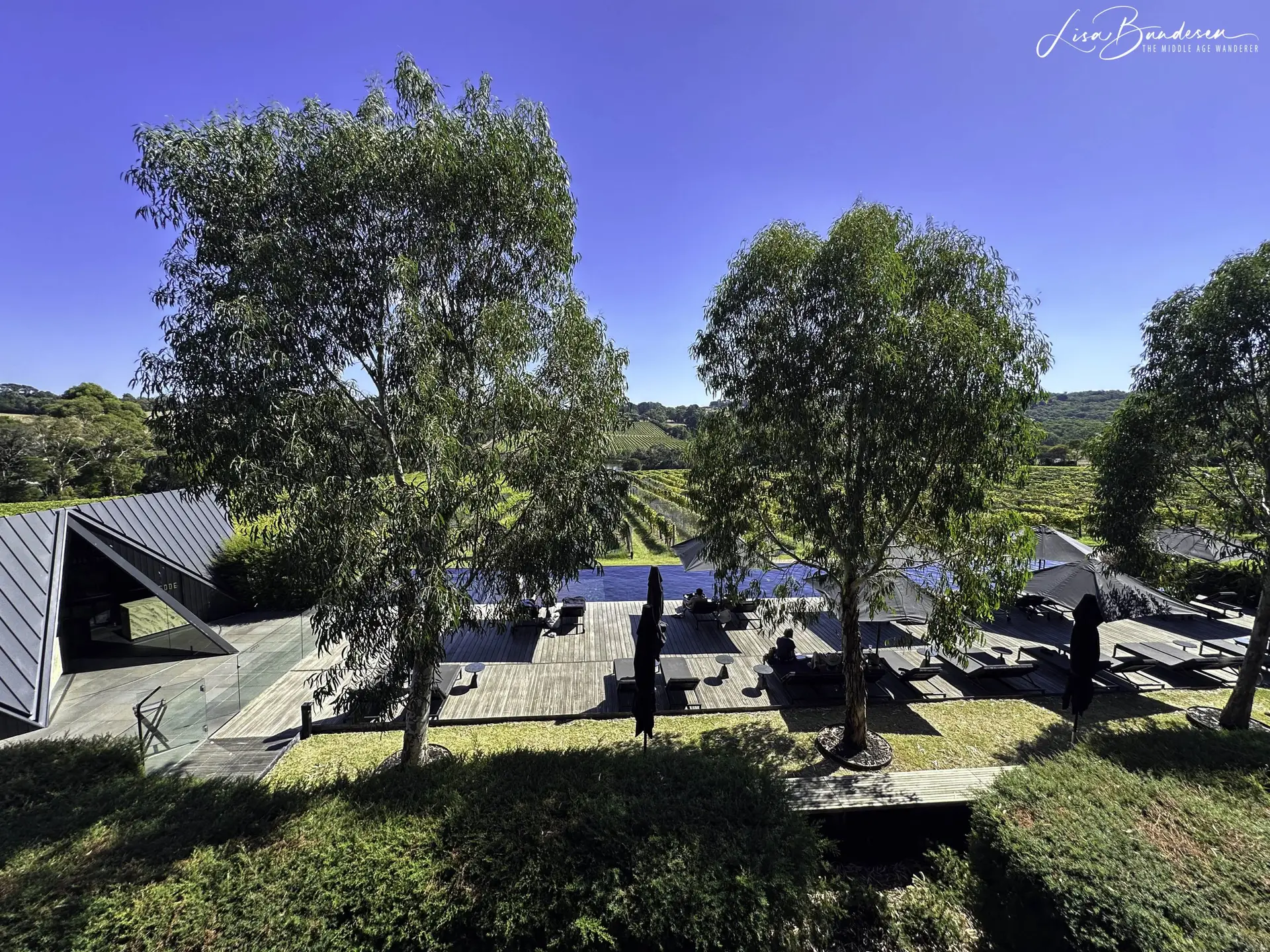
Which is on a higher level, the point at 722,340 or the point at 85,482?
the point at 722,340

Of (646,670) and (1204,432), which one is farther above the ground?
(1204,432)

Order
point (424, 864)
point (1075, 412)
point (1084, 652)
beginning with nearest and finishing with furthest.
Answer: point (424, 864) → point (1084, 652) → point (1075, 412)

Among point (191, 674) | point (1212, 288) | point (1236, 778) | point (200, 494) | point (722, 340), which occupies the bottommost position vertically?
point (191, 674)

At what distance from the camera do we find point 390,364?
6.45 meters

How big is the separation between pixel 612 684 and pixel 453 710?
128 inches

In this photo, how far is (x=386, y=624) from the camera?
5.91m

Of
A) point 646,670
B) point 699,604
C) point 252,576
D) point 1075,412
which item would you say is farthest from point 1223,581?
point 1075,412

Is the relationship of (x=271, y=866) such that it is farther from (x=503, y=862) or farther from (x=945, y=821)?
(x=945, y=821)

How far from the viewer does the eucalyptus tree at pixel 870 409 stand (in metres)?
6.52

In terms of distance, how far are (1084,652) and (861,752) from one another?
3697 mm

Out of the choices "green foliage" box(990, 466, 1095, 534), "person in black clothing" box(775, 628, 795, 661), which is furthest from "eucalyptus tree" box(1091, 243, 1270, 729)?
"person in black clothing" box(775, 628, 795, 661)

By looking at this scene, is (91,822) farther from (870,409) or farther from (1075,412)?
(1075,412)

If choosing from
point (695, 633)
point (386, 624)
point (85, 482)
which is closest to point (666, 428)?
point (85, 482)

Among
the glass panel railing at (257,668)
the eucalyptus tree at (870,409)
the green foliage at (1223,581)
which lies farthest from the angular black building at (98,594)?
the green foliage at (1223,581)
